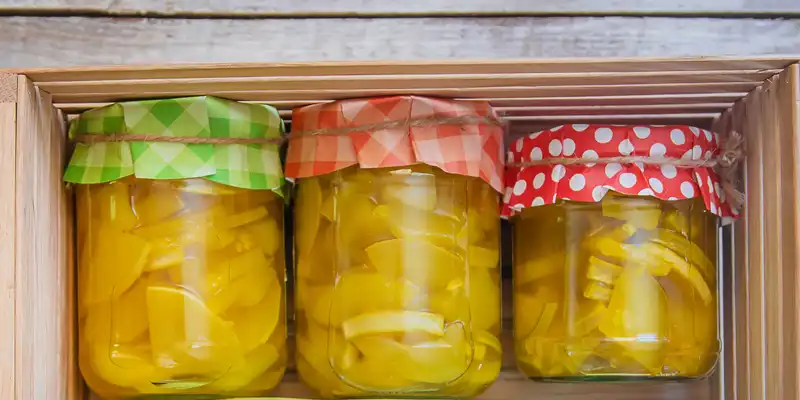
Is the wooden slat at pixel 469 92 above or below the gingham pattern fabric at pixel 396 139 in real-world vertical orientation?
above

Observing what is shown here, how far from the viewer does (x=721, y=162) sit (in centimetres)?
93

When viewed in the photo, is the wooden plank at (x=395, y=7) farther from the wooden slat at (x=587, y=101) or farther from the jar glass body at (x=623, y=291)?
the jar glass body at (x=623, y=291)

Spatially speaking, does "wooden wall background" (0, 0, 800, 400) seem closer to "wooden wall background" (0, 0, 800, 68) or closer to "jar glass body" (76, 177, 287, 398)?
"wooden wall background" (0, 0, 800, 68)

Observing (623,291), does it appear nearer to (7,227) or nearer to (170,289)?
(170,289)

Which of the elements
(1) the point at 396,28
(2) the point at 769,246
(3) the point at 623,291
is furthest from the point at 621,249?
(1) the point at 396,28

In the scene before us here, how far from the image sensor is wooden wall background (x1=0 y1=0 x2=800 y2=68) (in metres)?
0.94

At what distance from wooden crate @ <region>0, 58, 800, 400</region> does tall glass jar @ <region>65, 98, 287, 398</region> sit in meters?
0.03

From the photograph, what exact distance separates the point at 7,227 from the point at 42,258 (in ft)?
0.26

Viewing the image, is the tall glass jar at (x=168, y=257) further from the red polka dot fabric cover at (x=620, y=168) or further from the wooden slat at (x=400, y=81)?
the red polka dot fabric cover at (x=620, y=168)

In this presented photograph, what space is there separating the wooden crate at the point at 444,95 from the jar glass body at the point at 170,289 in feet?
0.16

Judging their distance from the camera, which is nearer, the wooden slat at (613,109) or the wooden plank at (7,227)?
the wooden plank at (7,227)

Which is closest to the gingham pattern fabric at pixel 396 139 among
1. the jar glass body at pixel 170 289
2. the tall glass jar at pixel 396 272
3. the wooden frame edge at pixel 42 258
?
the tall glass jar at pixel 396 272

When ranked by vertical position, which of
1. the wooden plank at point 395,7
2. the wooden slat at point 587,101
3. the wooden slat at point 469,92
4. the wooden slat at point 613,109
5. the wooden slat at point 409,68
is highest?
the wooden plank at point 395,7

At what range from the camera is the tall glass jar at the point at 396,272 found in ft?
2.90
